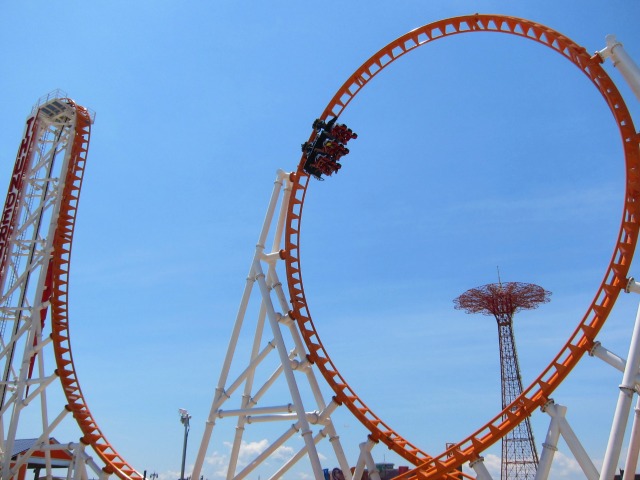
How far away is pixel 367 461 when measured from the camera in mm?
14164

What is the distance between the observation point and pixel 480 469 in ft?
39.7

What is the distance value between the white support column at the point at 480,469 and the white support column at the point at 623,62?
7.27 metres

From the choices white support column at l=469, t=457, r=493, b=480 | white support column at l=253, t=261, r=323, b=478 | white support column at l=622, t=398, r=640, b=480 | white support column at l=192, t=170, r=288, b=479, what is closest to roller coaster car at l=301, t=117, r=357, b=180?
white support column at l=192, t=170, r=288, b=479

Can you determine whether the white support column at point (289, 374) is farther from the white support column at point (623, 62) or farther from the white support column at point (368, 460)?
the white support column at point (623, 62)

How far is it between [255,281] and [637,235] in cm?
893

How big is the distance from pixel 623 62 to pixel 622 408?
606cm

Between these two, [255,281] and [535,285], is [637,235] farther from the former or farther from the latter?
[535,285]

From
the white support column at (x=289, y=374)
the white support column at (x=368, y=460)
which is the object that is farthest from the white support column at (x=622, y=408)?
the white support column at (x=289, y=374)

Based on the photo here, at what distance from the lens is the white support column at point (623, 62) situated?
11196 millimetres

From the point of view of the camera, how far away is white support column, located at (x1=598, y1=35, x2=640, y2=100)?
36.7ft

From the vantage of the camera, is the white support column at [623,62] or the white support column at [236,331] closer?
the white support column at [623,62]

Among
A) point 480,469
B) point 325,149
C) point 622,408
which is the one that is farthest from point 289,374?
point 622,408

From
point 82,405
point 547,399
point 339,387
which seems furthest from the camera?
point 82,405

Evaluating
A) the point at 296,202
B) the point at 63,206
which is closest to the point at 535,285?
the point at 296,202
